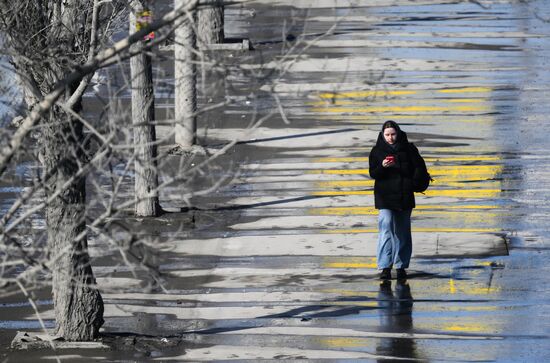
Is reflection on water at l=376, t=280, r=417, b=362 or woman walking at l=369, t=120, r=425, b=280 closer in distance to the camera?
reflection on water at l=376, t=280, r=417, b=362

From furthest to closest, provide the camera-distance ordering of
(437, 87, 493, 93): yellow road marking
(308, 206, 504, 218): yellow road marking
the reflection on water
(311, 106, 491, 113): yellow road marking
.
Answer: (437, 87, 493, 93): yellow road marking
(311, 106, 491, 113): yellow road marking
(308, 206, 504, 218): yellow road marking
the reflection on water

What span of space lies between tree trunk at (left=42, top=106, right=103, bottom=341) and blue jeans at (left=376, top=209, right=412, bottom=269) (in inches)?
128

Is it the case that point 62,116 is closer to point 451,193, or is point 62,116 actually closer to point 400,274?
point 400,274

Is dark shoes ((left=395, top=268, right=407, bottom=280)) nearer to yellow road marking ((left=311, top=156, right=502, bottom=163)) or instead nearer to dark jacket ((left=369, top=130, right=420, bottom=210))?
dark jacket ((left=369, top=130, right=420, bottom=210))

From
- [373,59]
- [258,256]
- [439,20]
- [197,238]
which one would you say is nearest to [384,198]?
[258,256]

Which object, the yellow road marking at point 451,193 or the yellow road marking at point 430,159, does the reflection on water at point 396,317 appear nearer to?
the yellow road marking at point 451,193

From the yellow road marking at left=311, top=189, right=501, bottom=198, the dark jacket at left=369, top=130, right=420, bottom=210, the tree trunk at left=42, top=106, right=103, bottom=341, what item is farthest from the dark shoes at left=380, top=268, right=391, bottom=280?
the yellow road marking at left=311, top=189, right=501, bottom=198

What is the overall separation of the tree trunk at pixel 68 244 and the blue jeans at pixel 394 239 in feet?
10.7

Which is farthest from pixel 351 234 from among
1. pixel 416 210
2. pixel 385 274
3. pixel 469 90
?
pixel 469 90

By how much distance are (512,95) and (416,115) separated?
2448 mm

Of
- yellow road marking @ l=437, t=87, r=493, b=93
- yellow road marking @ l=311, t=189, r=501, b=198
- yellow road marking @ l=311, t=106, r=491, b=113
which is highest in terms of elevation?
yellow road marking @ l=437, t=87, r=493, b=93

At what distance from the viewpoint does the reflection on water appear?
472 inches

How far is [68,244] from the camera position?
1125cm

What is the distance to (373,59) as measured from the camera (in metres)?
26.8
